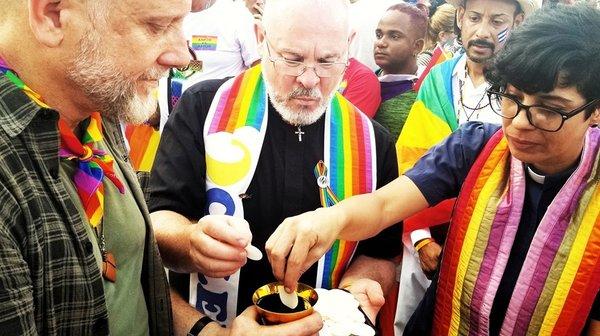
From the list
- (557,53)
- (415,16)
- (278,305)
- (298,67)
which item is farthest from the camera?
(415,16)

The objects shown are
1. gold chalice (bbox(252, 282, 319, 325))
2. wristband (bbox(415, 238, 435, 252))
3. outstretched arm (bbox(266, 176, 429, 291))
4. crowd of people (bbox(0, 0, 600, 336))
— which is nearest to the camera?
crowd of people (bbox(0, 0, 600, 336))

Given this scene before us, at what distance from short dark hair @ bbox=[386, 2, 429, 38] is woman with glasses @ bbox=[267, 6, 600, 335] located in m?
2.28

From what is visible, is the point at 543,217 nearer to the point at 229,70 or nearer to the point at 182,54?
the point at 182,54

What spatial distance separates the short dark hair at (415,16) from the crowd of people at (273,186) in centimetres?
205

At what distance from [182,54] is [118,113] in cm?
24

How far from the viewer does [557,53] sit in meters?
1.72

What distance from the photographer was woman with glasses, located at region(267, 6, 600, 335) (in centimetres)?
171

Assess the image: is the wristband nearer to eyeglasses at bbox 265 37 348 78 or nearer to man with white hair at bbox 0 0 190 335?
eyeglasses at bbox 265 37 348 78

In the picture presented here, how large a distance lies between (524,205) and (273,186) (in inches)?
36.3

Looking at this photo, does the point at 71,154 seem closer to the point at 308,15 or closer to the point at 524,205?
the point at 308,15

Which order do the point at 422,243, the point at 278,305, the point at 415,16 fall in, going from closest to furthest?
the point at 278,305, the point at 422,243, the point at 415,16

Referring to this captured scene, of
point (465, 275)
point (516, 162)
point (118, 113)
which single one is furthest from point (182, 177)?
point (516, 162)

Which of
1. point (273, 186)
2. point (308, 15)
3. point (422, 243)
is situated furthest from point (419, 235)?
point (308, 15)

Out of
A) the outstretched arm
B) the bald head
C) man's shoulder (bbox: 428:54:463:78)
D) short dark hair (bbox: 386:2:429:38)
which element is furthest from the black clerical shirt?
short dark hair (bbox: 386:2:429:38)
